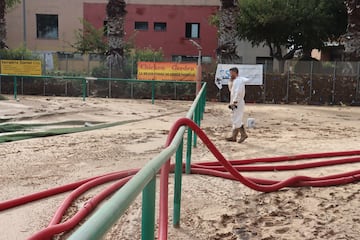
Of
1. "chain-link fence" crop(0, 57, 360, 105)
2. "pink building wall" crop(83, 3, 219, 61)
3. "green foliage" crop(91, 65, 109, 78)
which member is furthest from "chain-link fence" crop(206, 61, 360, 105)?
"pink building wall" crop(83, 3, 219, 61)

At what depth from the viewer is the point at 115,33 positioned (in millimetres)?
23297

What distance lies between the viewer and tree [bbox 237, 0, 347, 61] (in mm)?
29203

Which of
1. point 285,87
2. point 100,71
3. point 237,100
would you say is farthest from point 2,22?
point 237,100

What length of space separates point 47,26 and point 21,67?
829 inches

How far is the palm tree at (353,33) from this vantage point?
21.1 metres

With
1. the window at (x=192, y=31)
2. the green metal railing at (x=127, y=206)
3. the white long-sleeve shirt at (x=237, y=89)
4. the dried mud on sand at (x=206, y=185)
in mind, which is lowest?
the dried mud on sand at (x=206, y=185)

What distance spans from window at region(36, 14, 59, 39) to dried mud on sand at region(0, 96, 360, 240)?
99.5 feet

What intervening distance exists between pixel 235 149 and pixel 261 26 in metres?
23.1

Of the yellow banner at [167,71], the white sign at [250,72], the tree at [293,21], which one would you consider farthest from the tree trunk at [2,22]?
the tree at [293,21]

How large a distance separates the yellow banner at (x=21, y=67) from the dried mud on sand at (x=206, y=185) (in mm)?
9275

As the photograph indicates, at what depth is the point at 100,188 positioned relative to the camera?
5.38 meters

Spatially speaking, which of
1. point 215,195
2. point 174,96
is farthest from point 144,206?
point 174,96

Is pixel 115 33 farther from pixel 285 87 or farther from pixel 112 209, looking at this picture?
pixel 112 209

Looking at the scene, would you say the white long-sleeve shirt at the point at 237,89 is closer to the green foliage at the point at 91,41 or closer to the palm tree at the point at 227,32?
the palm tree at the point at 227,32
